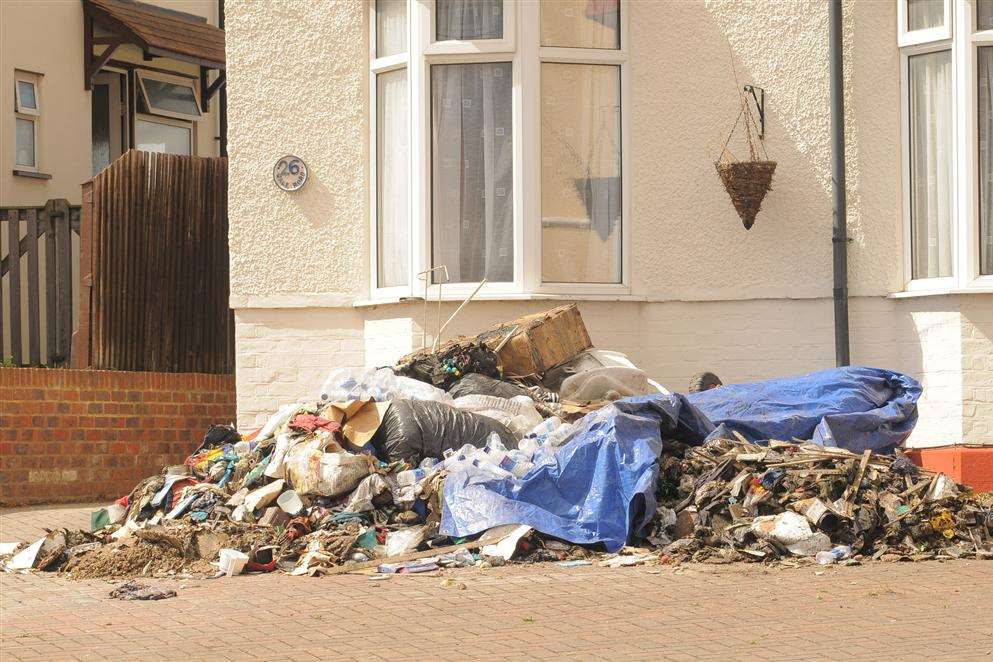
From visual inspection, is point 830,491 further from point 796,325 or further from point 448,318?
point 448,318

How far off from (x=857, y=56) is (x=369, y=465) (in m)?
5.06

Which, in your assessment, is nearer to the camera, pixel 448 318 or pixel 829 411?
pixel 829 411

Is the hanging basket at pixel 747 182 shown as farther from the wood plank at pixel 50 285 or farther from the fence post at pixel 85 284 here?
the wood plank at pixel 50 285

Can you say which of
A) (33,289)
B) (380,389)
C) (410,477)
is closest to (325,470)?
(410,477)

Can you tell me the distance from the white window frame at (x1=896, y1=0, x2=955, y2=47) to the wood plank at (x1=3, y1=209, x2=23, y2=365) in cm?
774

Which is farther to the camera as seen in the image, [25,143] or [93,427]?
[25,143]

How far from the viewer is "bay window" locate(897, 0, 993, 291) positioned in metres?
10.4

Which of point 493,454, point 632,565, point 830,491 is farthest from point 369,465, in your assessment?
point 830,491

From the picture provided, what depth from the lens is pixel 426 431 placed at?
929 cm

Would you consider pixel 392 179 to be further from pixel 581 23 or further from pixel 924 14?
pixel 924 14

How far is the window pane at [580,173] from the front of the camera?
11.0 meters

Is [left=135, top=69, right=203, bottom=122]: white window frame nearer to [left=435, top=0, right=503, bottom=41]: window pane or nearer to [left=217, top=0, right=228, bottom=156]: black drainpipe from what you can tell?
[left=217, top=0, right=228, bottom=156]: black drainpipe

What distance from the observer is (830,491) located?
8.42 m

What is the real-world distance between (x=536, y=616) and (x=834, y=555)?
2.23m
